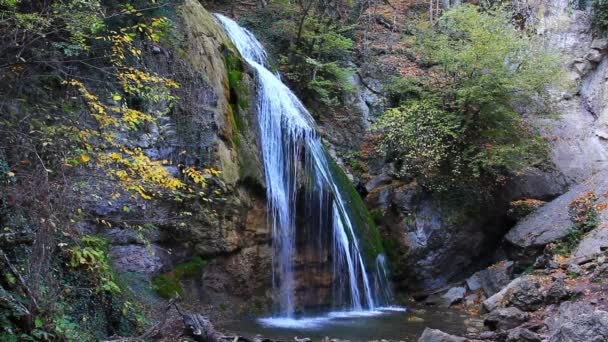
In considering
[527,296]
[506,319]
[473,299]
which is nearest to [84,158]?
[506,319]

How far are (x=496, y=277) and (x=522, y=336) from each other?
236 inches

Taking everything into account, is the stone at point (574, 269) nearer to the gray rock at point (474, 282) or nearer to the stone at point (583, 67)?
the gray rock at point (474, 282)

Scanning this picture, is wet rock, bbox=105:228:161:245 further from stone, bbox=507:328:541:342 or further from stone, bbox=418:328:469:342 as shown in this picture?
stone, bbox=507:328:541:342

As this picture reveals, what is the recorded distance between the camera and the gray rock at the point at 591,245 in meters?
9.80

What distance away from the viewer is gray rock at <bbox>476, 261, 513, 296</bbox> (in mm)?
12766

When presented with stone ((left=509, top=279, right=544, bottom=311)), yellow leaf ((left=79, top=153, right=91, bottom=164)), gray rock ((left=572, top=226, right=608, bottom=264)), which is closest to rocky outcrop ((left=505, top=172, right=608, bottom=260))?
gray rock ((left=572, top=226, right=608, bottom=264))

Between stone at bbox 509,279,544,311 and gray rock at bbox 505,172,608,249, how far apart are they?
128 inches

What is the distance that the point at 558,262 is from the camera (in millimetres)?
10516

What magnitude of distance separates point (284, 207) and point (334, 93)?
718cm

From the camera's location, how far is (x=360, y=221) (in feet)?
41.4

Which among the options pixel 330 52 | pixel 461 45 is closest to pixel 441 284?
pixel 461 45

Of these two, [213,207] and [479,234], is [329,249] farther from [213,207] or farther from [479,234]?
[479,234]

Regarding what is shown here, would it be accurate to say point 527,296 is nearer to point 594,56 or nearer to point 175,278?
point 175,278

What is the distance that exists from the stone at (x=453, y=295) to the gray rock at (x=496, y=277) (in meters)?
0.59
